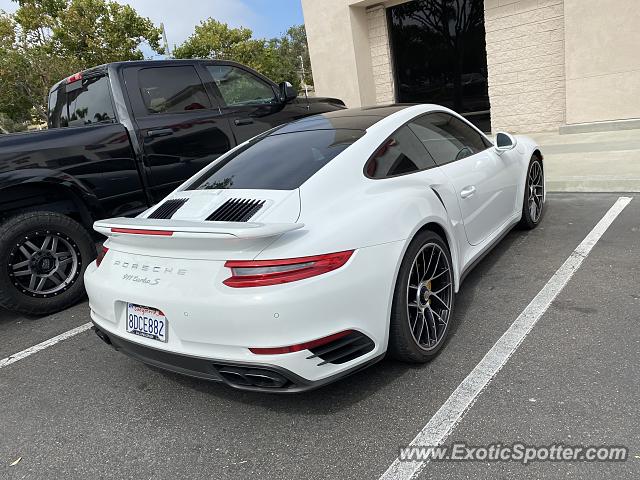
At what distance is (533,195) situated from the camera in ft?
16.5

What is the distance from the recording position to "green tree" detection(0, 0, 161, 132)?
63.9ft

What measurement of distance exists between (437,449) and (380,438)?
265 mm

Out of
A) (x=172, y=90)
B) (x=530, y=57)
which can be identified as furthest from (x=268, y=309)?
(x=530, y=57)

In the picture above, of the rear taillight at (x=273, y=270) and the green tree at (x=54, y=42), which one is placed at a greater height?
the green tree at (x=54, y=42)

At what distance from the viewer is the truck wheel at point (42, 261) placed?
4.13m

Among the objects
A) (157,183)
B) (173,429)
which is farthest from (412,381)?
(157,183)

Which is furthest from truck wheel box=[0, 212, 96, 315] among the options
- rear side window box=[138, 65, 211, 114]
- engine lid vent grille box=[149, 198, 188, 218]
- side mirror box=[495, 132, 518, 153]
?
side mirror box=[495, 132, 518, 153]

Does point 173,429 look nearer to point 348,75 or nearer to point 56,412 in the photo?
point 56,412

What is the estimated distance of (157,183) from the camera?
195 inches

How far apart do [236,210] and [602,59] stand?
9.48m

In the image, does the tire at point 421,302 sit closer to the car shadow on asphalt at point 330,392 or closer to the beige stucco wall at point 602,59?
the car shadow on asphalt at point 330,392

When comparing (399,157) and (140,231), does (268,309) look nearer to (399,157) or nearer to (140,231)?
(140,231)

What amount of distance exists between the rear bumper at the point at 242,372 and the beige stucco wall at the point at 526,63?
396 inches

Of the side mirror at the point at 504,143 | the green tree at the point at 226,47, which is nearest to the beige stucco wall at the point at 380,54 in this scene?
the side mirror at the point at 504,143
